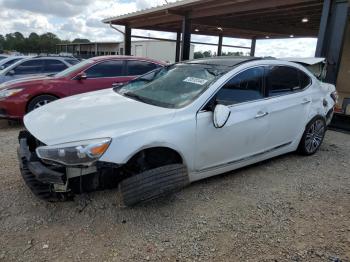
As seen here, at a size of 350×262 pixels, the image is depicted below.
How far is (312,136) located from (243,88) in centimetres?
184

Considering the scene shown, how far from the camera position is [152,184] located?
9.66 ft

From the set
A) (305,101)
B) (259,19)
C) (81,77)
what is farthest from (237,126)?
(259,19)

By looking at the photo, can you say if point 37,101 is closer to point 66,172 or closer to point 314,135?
point 66,172

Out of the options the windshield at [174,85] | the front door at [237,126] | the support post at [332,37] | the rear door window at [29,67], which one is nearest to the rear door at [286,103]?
the front door at [237,126]

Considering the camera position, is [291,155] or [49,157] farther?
[291,155]

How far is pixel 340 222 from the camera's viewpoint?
3.20 m

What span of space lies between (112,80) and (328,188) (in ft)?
16.9

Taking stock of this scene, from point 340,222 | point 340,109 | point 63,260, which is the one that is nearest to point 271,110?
point 340,222

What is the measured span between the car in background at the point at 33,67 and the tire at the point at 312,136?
7171 millimetres

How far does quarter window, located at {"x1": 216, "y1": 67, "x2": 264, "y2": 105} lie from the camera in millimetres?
3643

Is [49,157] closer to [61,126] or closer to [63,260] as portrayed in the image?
[61,126]

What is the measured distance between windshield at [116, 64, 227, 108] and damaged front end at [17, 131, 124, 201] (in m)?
1.01

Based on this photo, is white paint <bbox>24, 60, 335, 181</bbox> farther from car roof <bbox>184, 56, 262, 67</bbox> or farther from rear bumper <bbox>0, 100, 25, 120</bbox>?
rear bumper <bbox>0, 100, 25, 120</bbox>

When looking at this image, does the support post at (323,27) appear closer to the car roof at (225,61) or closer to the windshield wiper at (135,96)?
the car roof at (225,61)
